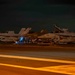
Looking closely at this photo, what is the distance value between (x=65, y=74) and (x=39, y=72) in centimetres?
125

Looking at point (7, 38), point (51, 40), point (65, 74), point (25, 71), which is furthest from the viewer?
point (7, 38)

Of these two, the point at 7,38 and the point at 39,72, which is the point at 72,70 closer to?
the point at 39,72

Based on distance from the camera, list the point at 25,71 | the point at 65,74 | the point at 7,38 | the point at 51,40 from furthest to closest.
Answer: the point at 7,38 → the point at 51,40 → the point at 25,71 → the point at 65,74

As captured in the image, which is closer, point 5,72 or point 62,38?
point 5,72

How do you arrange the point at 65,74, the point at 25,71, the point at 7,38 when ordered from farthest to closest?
the point at 7,38, the point at 25,71, the point at 65,74

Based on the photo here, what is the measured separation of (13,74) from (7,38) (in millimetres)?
74715

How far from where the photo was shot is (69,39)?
76812 mm

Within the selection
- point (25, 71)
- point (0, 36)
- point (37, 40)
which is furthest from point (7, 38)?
point (25, 71)

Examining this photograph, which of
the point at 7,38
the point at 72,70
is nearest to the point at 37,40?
the point at 7,38

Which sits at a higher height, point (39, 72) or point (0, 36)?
point (0, 36)

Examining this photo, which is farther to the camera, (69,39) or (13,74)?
(69,39)

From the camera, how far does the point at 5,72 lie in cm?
1339

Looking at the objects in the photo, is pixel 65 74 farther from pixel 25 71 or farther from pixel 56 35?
pixel 56 35

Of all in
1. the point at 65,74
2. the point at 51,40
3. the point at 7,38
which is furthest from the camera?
the point at 7,38
